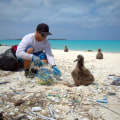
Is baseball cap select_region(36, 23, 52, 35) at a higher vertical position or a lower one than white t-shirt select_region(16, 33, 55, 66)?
higher

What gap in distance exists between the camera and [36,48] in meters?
4.35

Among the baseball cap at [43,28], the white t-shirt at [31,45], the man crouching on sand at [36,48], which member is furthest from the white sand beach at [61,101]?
the baseball cap at [43,28]

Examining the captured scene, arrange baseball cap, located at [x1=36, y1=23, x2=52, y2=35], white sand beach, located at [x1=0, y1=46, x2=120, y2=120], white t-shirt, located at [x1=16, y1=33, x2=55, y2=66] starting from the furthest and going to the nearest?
1. white t-shirt, located at [x1=16, y1=33, x2=55, y2=66]
2. baseball cap, located at [x1=36, y1=23, x2=52, y2=35]
3. white sand beach, located at [x1=0, y1=46, x2=120, y2=120]

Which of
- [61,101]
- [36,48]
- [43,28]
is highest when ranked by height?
[43,28]

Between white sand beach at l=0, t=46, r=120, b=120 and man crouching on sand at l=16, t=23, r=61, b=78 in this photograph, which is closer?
white sand beach at l=0, t=46, r=120, b=120

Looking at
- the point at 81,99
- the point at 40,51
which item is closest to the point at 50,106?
the point at 81,99

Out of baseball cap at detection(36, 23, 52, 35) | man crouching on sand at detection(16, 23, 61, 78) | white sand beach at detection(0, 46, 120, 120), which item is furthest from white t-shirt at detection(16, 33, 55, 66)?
white sand beach at detection(0, 46, 120, 120)

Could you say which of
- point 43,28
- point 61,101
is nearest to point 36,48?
point 43,28

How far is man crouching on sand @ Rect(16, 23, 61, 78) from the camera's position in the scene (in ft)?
12.4

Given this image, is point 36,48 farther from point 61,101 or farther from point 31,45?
point 61,101

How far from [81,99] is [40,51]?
2.45m

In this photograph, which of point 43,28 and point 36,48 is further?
point 36,48

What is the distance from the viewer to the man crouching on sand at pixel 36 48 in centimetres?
377

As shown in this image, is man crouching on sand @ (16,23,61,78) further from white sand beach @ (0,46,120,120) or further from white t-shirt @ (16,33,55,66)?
white sand beach @ (0,46,120,120)
